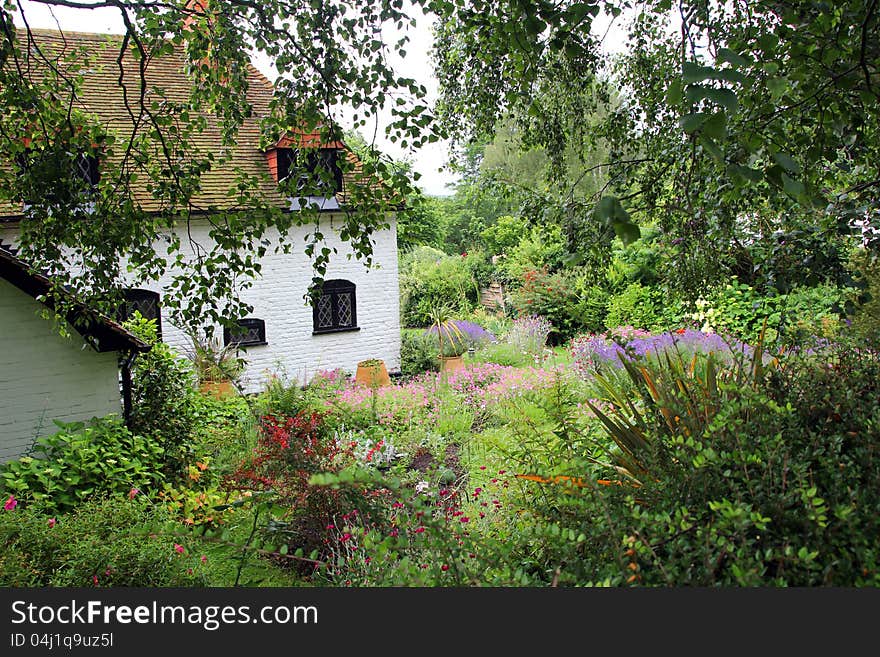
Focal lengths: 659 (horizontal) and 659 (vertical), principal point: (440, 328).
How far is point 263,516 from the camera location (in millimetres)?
5289

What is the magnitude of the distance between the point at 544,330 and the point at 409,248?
10.5m

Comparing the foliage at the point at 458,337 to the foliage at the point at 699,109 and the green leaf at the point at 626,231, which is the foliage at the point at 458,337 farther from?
the green leaf at the point at 626,231

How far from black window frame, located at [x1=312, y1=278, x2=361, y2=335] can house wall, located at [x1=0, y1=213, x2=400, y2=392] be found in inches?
3.0

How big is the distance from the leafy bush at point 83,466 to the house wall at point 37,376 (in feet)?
0.84

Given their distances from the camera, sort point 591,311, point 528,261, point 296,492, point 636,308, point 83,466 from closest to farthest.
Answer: point 296,492 → point 83,466 → point 636,308 → point 591,311 → point 528,261

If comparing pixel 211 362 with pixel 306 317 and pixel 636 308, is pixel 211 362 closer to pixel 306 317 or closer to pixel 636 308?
pixel 306 317

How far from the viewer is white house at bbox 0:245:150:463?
223 inches

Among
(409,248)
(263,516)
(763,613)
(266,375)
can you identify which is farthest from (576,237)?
(409,248)

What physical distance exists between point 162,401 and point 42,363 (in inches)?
42.0

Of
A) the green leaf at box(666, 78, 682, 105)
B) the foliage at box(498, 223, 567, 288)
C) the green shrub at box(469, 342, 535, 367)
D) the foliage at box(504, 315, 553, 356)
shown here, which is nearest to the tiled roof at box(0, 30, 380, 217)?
the green shrub at box(469, 342, 535, 367)

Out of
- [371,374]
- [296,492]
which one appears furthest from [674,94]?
[371,374]

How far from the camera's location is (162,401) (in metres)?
6.36

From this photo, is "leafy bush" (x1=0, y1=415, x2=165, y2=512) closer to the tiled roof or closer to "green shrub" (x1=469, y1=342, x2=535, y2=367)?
the tiled roof

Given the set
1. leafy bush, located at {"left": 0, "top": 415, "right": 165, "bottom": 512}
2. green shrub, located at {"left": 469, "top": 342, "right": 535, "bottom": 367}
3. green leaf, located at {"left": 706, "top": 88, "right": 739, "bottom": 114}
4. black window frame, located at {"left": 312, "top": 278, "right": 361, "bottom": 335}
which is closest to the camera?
green leaf, located at {"left": 706, "top": 88, "right": 739, "bottom": 114}
